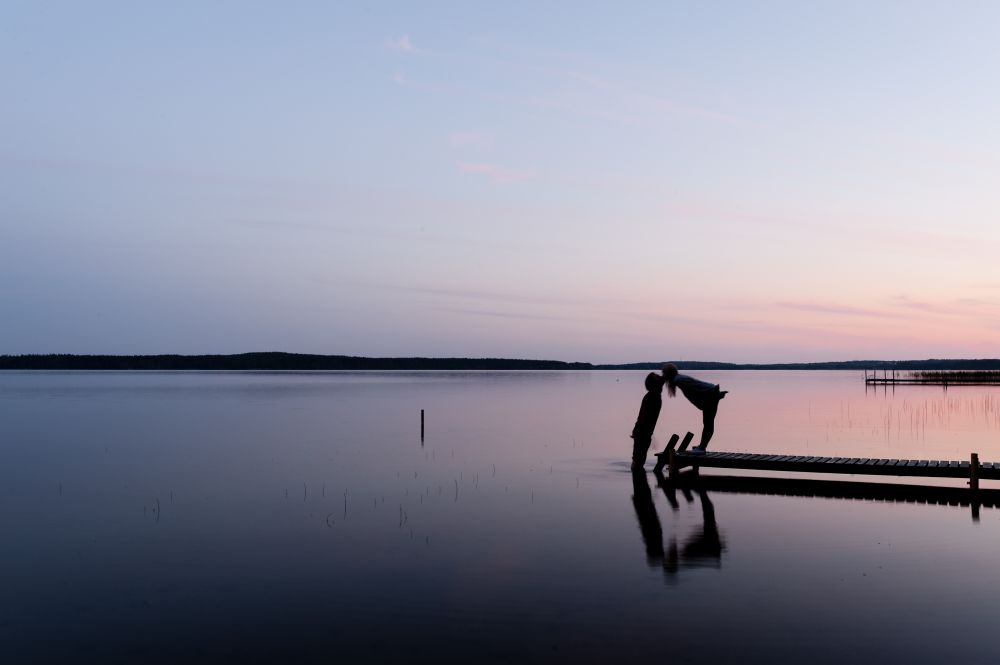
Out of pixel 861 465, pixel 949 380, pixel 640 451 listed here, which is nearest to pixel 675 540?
pixel 861 465

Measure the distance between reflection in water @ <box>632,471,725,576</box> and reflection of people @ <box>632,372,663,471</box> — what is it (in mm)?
3348

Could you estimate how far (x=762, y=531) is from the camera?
1777 centimetres

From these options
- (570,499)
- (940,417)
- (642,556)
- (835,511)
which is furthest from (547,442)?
(940,417)

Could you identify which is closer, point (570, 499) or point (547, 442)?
point (570, 499)

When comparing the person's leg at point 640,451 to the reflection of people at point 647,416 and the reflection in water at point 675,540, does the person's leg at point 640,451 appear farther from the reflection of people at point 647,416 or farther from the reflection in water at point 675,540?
the reflection in water at point 675,540

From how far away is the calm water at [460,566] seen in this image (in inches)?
416

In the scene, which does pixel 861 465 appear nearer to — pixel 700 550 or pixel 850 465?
pixel 850 465

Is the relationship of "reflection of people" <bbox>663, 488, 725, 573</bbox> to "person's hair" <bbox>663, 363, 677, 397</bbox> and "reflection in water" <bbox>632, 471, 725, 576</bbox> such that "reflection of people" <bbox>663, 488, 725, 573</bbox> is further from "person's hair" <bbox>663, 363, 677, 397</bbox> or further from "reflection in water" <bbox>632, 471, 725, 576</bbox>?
"person's hair" <bbox>663, 363, 677, 397</bbox>

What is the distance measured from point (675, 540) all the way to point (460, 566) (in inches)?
196

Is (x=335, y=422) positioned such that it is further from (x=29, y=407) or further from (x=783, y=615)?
(x=783, y=615)

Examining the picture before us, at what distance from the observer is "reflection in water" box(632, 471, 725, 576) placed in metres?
15.1

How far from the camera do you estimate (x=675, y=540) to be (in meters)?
17.1

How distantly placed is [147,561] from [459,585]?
6089 mm

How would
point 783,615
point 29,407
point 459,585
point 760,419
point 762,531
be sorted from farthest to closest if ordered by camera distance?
point 29,407, point 760,419, point 762,531, point 459,585, point 783,615
